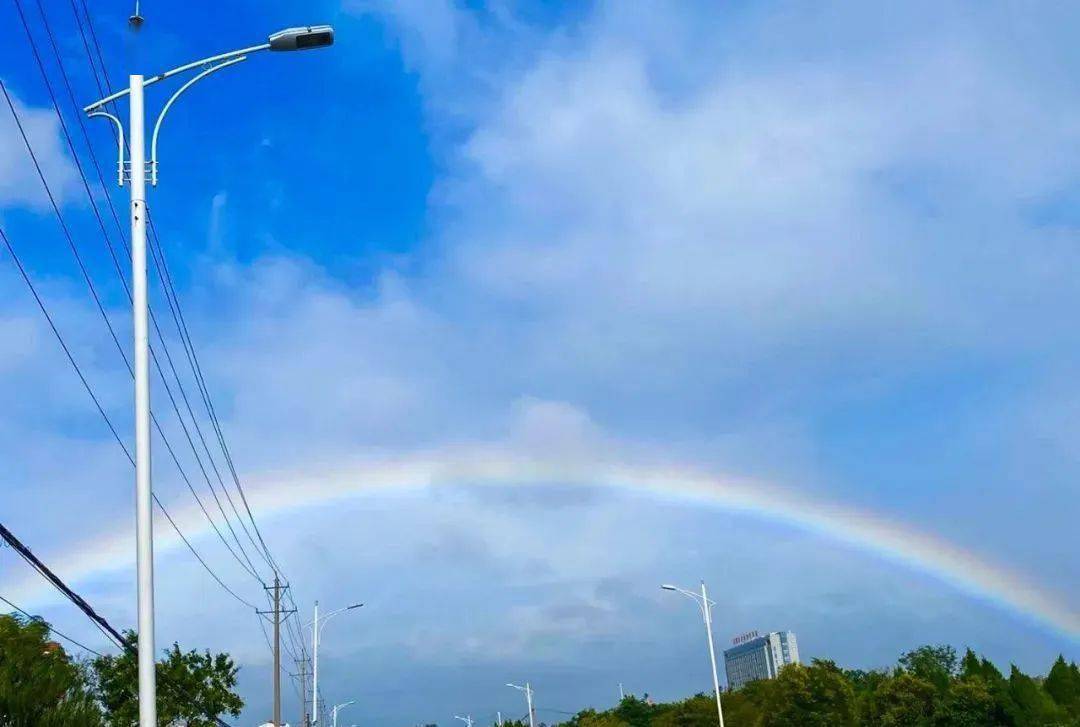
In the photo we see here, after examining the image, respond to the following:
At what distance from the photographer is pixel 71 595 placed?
19.7m

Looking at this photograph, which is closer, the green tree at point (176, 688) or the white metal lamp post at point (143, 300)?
the white metal lamp post at point (143, 300)

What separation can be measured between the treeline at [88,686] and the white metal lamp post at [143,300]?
6.11m

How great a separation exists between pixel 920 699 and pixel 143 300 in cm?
4903

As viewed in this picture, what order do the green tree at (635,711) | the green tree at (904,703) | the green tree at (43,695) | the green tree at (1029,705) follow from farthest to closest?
the green tree at (635,711), the green tree at (904,703), the green tree at (1029,705), the green tree at (43,695)

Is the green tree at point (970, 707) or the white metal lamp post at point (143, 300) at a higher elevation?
the white metal lamp post at point (143, 300)

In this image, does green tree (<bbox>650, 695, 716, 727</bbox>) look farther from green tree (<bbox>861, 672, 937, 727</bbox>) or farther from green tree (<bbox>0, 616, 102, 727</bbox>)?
green tree (<bbox>0, 616, 102, 727</bbox>)

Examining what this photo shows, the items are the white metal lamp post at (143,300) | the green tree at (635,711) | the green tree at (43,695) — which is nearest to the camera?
the white metal lamp post at (143,300)

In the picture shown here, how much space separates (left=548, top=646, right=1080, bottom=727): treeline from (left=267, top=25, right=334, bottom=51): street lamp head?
41.2 m

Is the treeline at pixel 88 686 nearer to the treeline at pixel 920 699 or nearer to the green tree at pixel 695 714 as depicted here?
the treeline at pixel 920 699

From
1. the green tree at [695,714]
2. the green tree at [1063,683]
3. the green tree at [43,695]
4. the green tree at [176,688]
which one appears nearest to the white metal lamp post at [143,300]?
the green tree at [43,695]

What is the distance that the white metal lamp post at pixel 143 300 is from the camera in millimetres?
12492

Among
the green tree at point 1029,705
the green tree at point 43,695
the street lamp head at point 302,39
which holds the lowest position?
the green tree at point 1029,705

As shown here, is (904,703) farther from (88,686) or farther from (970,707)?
(88,686)

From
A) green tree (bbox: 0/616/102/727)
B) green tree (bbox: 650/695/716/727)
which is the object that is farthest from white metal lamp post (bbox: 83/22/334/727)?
green tree (bbox: 650/695/716/727)
